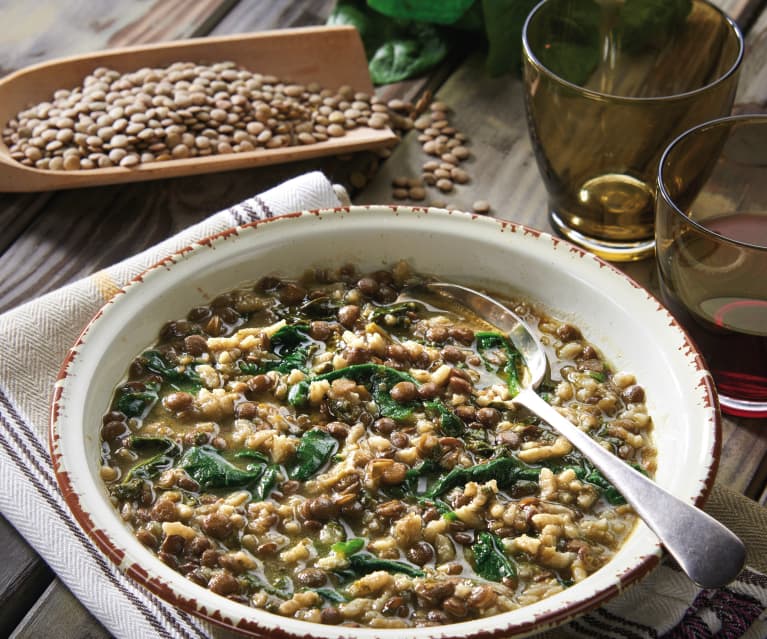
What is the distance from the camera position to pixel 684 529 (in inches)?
82.7

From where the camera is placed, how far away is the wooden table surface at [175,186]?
2592mm

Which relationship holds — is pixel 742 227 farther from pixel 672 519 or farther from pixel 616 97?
pixel 672 519

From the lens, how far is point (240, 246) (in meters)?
2.94

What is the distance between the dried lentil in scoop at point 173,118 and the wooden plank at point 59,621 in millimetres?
1766

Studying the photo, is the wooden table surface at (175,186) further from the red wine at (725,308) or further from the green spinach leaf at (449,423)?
the green spinach leaf at (449,423)

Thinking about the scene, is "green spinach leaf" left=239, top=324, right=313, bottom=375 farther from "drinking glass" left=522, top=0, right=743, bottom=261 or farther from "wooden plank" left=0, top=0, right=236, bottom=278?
"wooden plank" left=0, top=0, right=236, bottom=278

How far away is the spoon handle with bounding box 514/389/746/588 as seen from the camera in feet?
6.70

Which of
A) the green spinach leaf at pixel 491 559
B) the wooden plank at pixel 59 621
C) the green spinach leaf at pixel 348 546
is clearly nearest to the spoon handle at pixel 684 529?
the green spinach leaf at pixel 491 559

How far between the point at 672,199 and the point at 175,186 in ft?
6.36

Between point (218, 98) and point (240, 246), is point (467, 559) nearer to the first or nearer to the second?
point (240, 246)

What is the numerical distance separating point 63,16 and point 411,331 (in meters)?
2.84

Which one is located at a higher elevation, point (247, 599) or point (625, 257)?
point (247, 599)

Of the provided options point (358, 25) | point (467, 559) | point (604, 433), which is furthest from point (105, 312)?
point (358, 25)

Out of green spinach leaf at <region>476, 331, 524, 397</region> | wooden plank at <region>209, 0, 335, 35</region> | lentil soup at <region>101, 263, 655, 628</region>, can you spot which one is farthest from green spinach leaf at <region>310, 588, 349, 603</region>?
wooden plank at <region>209, 0, 335, 35</region>
